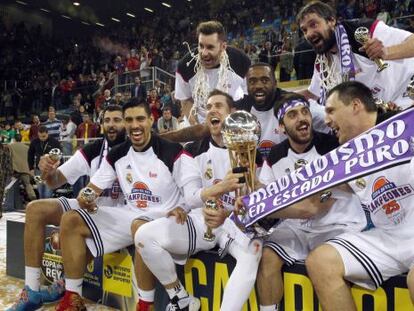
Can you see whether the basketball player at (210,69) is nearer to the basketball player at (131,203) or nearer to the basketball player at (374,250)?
the basketball player at (131,203)

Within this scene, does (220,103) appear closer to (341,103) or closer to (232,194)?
(232,194)

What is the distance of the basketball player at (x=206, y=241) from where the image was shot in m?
2.08

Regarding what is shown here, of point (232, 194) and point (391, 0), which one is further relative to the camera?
point (391, 0)

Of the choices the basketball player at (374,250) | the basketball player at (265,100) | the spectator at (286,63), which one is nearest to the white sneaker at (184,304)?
the basketball player at (374,250)

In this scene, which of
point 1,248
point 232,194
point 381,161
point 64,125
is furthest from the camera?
point 64,125

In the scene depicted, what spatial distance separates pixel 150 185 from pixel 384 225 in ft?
4.51

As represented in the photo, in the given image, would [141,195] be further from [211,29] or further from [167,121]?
[167,121]

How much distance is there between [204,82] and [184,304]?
1.65 m

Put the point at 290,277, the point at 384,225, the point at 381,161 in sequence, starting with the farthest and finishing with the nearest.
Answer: the point at 290,277, the point at 384,225, the point at 381,161

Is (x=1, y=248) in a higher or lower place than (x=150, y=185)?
lower

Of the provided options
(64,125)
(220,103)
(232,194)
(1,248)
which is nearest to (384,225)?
(232,194)

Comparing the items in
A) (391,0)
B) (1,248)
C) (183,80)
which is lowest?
(1,248)

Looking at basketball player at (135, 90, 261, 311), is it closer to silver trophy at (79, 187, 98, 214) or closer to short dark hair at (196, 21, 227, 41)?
silver trophy at (79, 187, 98, 214)

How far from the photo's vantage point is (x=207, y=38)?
3.34 metres
